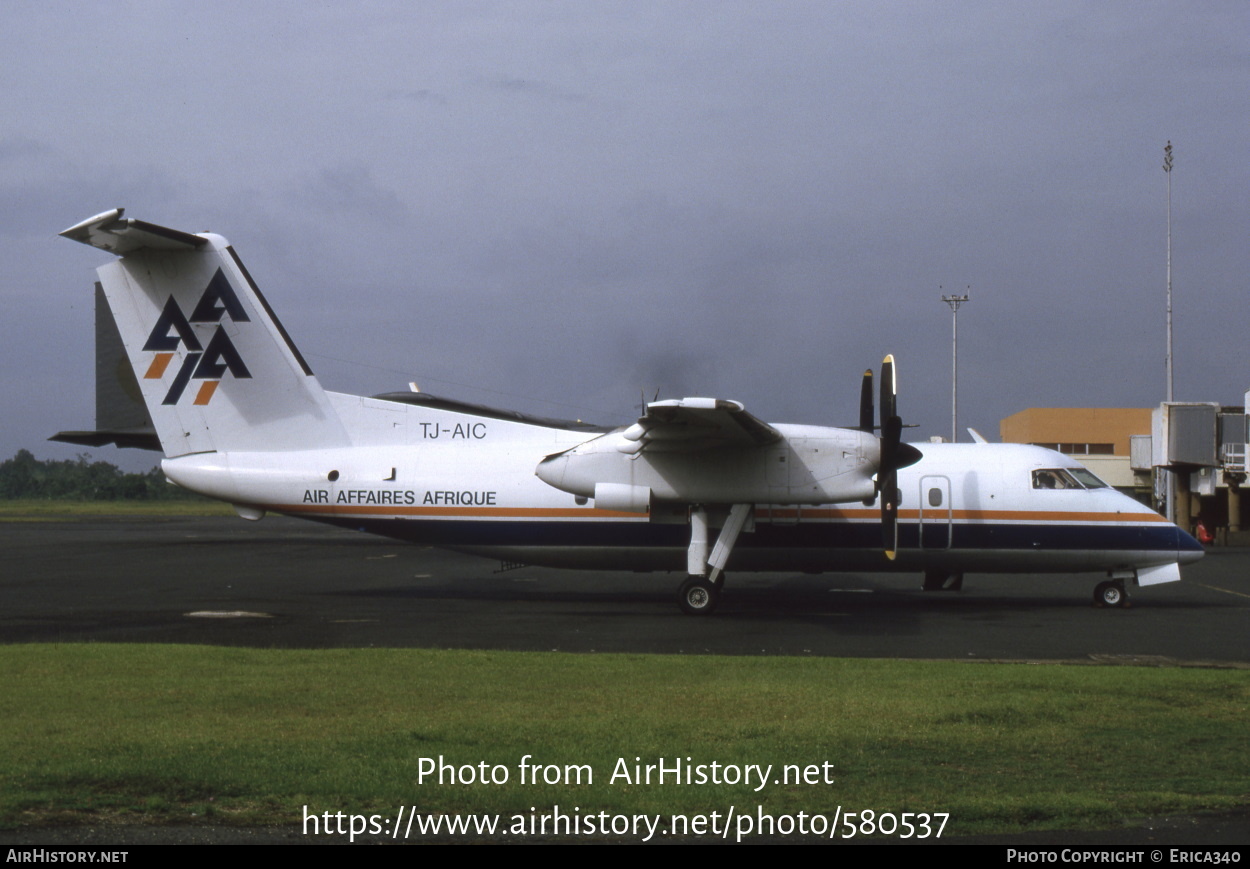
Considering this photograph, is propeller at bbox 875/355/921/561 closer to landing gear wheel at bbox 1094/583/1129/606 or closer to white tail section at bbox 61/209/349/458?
landing gear wheel at bbox 1094/583/1129/606

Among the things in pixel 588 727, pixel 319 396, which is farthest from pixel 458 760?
pixel 319 396

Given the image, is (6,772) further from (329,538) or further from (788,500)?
(329,538)

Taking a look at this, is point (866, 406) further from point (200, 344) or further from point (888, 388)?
point (200, 344)

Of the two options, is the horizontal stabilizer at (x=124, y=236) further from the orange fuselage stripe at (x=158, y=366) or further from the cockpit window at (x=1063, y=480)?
the cockpit window at (x=1063, y=480)

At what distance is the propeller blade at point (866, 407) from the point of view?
17.1 meters

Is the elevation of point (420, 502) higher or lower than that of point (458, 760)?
higher

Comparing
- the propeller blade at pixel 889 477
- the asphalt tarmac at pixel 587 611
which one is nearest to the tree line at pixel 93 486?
the asphalt tarmac at pixel 587 611

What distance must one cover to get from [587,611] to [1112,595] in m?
9.27

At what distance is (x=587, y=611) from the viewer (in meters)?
18.2

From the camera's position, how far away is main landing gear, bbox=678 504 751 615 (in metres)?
17.6

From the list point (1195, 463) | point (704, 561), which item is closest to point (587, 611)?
point (704, 561)

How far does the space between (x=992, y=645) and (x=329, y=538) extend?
3092 centimetres

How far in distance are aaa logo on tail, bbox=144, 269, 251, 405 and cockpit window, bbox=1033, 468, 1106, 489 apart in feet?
45.9

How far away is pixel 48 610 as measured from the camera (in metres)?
17.2
